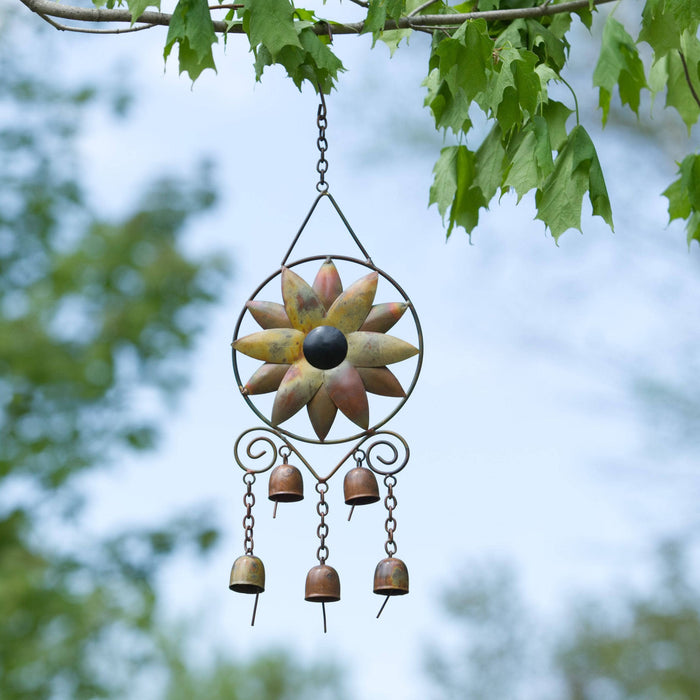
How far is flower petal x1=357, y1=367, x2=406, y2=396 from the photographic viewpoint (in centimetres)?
269

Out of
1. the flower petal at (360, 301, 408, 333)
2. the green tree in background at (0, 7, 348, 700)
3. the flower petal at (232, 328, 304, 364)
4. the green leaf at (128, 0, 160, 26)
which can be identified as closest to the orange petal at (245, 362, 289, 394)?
the flower petal at (232, 328, 304, 364)

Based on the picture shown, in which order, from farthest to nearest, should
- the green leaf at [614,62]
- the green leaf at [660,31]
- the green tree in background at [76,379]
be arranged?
the green tree in background at [76,379] → the green leaf at [614,62] → the green leaf at [660,31]

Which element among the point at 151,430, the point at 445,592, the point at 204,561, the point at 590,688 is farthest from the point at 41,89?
the point at 590,688

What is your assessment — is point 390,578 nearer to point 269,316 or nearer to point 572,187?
point 269,316

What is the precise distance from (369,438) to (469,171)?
1010 mm

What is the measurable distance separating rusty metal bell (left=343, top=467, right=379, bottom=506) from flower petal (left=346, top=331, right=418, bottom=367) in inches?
11.5

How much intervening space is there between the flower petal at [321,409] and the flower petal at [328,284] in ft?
0.84

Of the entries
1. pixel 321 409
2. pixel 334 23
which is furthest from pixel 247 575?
pixel 334 23

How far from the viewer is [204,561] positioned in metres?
9.71

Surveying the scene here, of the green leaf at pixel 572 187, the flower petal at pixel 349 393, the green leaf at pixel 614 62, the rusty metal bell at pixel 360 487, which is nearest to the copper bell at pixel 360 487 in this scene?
the rusty metal bell at pixel 360 487

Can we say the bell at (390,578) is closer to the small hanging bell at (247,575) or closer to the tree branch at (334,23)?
the small hanging bell at (247,575)

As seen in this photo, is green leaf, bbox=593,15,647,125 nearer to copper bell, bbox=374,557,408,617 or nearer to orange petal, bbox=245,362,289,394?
orange petal, bbox=245,362,289,394

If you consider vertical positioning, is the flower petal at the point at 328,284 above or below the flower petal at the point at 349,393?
above

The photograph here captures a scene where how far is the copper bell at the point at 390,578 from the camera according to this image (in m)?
2.67
